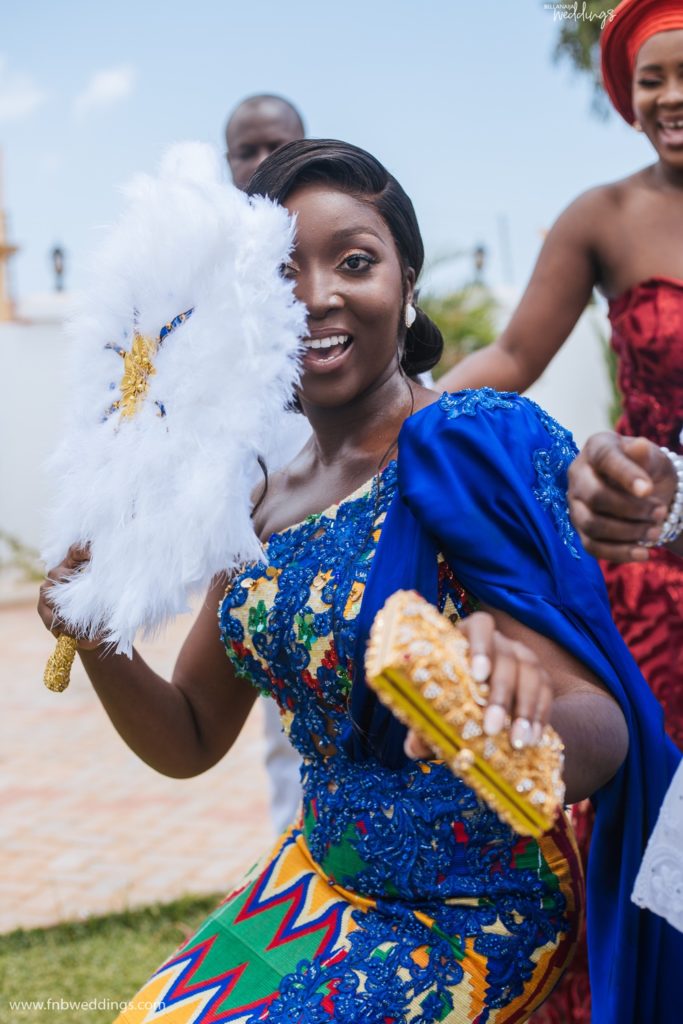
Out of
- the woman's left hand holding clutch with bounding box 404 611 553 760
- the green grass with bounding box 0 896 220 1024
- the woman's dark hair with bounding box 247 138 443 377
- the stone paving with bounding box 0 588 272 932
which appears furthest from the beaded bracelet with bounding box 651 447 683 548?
the stone paving with bounding box 0 588 272 932

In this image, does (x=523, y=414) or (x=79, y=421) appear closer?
(x=523, y=414)

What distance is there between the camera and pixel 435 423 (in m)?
1.90

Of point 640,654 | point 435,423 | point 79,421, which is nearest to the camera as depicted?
point 435,423

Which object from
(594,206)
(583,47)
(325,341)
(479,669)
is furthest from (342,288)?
(583,47)

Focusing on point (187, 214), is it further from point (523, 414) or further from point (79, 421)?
point (523, 414)

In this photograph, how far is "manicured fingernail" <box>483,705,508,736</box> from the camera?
125 cm

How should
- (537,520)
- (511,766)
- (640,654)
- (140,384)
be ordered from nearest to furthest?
(511,766)
(537,520)
(140,384)
(640,654)

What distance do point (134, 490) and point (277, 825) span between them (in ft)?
7.96

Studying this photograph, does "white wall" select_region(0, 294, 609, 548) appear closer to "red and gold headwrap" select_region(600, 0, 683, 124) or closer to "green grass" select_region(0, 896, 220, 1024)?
"green grass" select_region(0, 896, 220, 1024)

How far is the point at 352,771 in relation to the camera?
2086 mm

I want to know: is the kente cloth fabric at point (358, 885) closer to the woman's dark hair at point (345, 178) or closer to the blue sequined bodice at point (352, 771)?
the blue sequined bodice at point (352, 771)

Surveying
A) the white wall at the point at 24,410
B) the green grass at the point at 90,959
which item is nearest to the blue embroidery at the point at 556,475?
the green grass at the point at 90,959

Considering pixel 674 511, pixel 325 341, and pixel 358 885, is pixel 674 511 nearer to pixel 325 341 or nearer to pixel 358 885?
pixel 325 341

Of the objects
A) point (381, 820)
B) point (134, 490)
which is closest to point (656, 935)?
point (381, 820)
